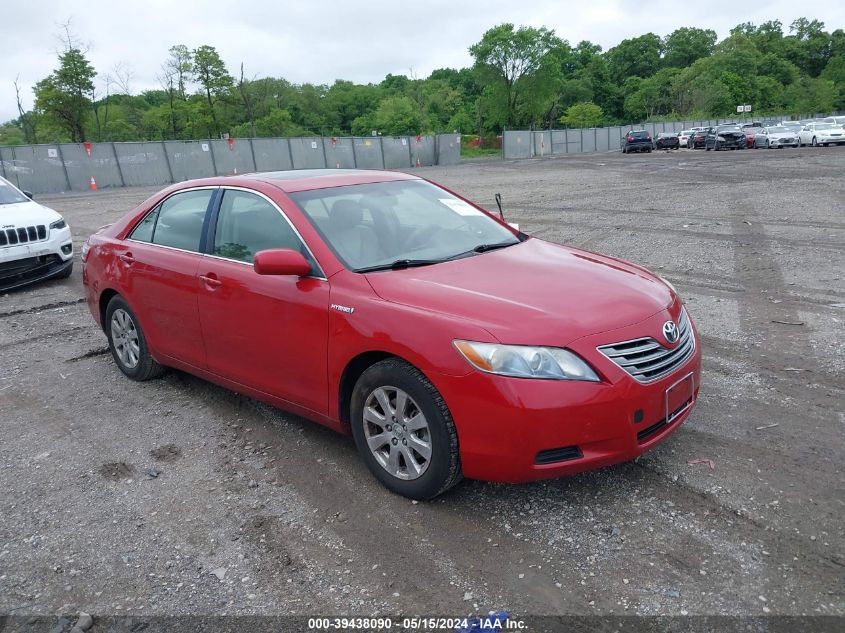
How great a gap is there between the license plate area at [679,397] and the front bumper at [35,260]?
8720mm

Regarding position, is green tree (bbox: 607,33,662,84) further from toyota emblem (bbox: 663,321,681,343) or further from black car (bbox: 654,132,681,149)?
toyota emblem (bbox: 663,321,681,343)

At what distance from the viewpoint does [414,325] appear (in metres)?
3.22

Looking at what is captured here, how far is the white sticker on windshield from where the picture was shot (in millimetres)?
4617

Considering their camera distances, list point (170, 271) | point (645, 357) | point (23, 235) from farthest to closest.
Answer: point (23, 235) < point (170, 271) < point (645, 357)

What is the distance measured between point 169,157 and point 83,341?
31.1 metres

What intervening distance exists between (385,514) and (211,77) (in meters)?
59.6

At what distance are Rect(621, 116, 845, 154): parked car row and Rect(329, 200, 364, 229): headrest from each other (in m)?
42.4

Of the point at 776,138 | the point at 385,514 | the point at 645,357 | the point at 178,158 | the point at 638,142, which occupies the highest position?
the point at 178,158

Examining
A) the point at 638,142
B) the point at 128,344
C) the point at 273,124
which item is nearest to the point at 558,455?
the point at 128,344

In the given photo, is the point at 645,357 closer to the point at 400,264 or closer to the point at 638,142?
the point at 400,264

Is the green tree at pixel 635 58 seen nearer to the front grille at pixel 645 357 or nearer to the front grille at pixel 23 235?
the front grille at pixel 23 235

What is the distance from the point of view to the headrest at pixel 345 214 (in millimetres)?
4023

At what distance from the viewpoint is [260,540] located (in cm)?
323

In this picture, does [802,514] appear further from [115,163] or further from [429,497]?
[115,163]
